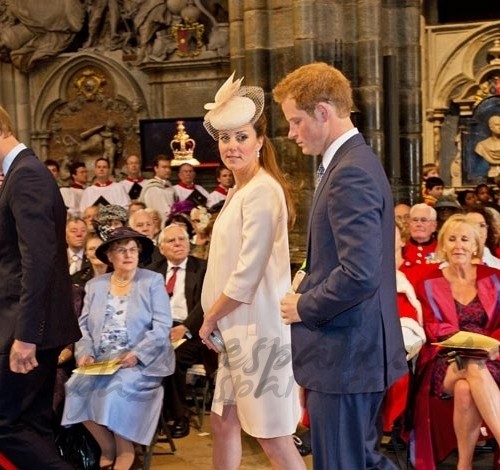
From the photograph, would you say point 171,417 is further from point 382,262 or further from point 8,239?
point 382,262

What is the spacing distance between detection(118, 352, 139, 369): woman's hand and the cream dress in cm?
99

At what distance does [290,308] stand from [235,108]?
3.38ft

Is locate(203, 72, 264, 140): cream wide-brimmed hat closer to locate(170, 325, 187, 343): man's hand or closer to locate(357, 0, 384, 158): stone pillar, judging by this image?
locate(170, 325, 187, 343): man's hand

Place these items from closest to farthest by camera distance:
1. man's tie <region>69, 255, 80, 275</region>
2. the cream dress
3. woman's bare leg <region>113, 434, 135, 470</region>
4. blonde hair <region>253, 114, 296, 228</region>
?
the cream dress < blonde hair <region>253, 114, 296, 228</region> < woman's bare leg <region>113, 434, 135, 470</region> < man's tie <region>69, 255, 80, 275</region>

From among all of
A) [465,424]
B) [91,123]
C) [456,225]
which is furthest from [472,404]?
[91,123]

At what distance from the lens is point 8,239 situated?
11.2ft

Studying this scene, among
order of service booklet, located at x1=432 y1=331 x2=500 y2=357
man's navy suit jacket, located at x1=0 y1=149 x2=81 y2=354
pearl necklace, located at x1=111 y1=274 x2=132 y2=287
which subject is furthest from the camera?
pearl necklace, located at x1=111 y1=274 x2=132 y2=287

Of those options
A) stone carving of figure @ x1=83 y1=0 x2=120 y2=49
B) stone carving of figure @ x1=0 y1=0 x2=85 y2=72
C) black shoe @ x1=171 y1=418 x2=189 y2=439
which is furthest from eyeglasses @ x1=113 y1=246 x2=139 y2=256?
stone carving of figure @ x1=0 y1=0 x2=85 y2=72

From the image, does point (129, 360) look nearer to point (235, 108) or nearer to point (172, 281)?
point (172, 281)

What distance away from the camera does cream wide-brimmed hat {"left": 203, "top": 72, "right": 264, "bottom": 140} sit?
3.48m

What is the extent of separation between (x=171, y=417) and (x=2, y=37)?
26.0 feet

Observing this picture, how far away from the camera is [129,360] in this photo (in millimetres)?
4473

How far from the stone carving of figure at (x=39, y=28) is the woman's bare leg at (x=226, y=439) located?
8.83 metres

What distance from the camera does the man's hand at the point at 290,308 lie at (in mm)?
2752
